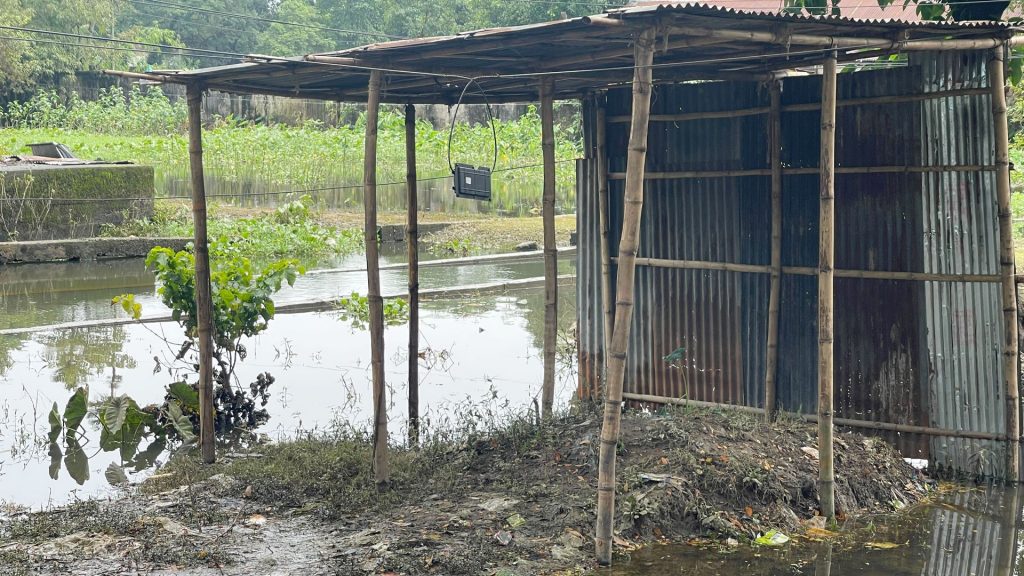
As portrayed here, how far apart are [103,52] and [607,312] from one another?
33.2 m

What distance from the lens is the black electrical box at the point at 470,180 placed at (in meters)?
7.38

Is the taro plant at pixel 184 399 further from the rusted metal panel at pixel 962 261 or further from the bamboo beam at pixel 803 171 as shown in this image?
the rusted metal panel at pixel 962 261

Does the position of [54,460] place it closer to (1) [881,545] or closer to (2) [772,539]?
(2) [772,539]

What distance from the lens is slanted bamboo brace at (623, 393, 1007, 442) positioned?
6.71 meters

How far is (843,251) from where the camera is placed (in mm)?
7098

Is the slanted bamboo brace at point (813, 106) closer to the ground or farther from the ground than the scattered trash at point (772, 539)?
farther from the ground

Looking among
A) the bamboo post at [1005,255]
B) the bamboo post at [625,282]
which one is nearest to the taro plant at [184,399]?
the bamboo post at [625,282]

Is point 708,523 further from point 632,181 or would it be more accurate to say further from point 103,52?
point 103,52

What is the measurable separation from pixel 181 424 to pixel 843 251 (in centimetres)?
512

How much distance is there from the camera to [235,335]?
8.57 metres

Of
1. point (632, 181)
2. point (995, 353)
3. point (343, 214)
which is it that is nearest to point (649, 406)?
point (995, 353)

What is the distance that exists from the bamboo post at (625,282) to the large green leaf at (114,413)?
14.2ft

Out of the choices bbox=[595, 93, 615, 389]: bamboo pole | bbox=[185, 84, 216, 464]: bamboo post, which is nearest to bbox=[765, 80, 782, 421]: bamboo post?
bbox=[595, 93, 615, 389]: bamboo pole

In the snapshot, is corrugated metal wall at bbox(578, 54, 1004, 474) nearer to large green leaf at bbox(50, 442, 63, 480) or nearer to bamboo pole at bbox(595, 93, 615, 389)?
bamboo pole at bbox(595, 93, 615, 389)
